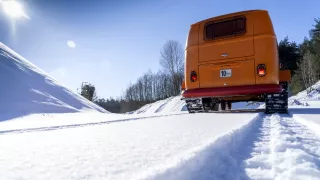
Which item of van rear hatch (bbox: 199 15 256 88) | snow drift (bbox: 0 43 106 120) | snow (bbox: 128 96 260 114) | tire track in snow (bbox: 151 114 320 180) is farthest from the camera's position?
snow (bbox: 128 96 260 114)

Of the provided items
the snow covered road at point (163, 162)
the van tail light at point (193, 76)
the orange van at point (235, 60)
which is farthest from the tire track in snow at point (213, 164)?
the van tail light at point (193, 76)

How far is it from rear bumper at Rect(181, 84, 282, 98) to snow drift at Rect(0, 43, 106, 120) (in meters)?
6.71

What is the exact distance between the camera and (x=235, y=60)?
494cm

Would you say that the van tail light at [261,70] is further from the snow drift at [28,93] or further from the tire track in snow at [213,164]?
the snow drift at [28,93]

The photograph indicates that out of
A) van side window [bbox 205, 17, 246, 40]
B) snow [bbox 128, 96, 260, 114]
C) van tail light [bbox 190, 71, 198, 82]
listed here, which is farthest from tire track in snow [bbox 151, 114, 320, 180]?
snow [bbox 128, 96, 260, 114]

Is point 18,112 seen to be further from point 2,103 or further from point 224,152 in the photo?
point 224,152

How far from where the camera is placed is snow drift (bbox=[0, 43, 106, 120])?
10.3 meters

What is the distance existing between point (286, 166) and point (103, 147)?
0.86m

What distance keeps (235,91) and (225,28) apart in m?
1.51

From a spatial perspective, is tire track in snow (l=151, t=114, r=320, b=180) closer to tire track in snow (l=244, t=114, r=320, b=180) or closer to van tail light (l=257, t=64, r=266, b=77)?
tire track in snow (l=244, t=114, r=320, b=180)

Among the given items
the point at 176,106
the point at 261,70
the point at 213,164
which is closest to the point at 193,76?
the point at 261,70

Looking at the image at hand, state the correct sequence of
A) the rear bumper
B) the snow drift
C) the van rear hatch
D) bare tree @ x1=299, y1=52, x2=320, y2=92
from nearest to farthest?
1. the rear bumper
2. the van rear hatch
3. the snow drift
4. bare tree @ x1=299, y1=52, x2=320, y2=92

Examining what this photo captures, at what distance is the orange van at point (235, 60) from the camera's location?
471 centimetres

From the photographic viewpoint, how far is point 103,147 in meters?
1.27
